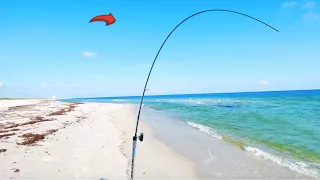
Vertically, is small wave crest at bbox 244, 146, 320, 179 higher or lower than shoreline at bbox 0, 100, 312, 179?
lower

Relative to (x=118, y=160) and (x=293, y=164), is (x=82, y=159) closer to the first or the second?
(x=118, y=160)

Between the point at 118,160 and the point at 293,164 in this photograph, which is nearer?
the point at 118,160

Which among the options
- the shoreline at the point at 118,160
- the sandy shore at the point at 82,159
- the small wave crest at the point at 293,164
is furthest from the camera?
the small wave crest at the point at 293,164

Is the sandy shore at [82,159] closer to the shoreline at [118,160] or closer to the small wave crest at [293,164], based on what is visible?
the shoreline at [118,160]

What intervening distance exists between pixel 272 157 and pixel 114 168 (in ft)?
22.9

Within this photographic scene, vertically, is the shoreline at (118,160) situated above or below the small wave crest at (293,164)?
above

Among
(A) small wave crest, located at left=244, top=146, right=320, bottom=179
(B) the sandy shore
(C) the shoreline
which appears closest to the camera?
(B) the sandy shore

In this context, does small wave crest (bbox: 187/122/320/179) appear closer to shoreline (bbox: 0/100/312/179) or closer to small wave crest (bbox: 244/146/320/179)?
small wave crest (bbox: 244/146/320/179)

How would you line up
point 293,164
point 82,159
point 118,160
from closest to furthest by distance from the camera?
point 82,159
point 118,160
point 293,164

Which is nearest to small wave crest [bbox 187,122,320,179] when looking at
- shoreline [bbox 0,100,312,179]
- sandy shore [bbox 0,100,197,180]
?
shoreline [bbox 0,100,312,179]

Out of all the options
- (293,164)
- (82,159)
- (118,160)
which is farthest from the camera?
(293,164)

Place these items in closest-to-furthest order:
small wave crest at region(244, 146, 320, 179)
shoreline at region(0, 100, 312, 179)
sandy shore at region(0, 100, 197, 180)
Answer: sandy shore at region(0, 100, 197, 180), shoreline at region(0, 100, 312, 179), small wave crest at region(244, 146, 320, 179)

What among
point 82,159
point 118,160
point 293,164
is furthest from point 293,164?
point 82,159

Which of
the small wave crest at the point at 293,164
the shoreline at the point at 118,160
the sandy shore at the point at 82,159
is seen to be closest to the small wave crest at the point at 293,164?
the small wave crest at the point at 293,164
